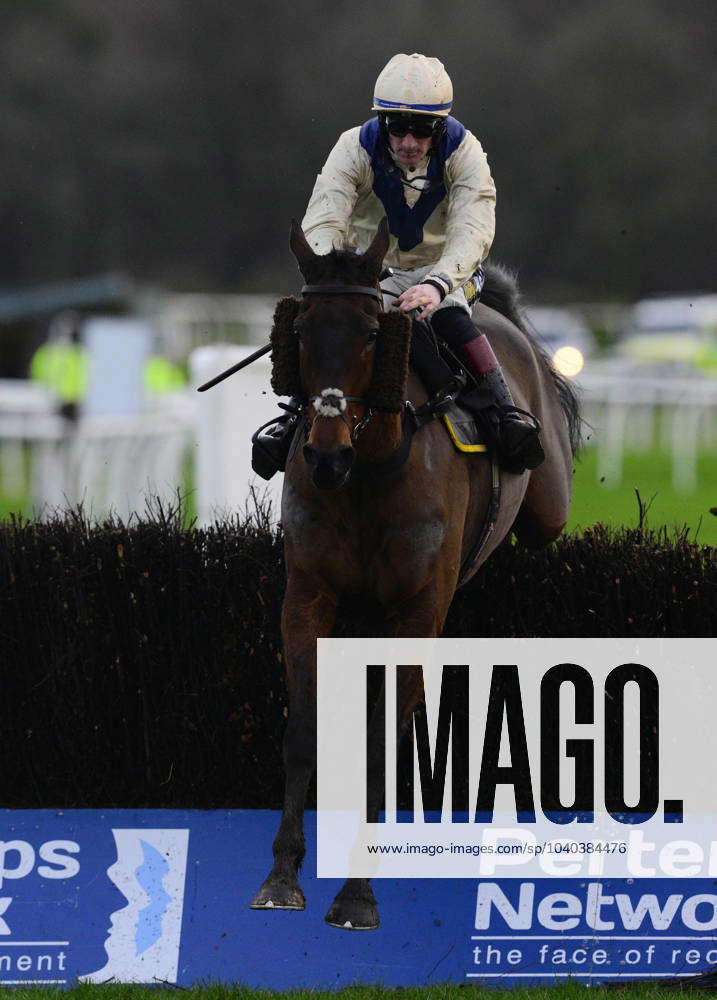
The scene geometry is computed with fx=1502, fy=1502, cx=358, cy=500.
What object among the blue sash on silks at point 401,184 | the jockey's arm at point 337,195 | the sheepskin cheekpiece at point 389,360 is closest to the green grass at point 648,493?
the blue sash on silks at point 401,184

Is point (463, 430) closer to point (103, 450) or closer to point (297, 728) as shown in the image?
point (297, 728)

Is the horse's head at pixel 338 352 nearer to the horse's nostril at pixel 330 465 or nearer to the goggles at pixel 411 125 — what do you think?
the horse's nostril at pixel 330 465

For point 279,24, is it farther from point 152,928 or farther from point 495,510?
point 152,928

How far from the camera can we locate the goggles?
4.19 metres

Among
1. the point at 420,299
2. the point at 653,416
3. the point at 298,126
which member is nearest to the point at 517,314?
the point at 420,299

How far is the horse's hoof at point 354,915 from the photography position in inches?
146

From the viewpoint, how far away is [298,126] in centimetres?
1195

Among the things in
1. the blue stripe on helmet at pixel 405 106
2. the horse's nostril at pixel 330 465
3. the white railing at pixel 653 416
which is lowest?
the horse's nostril at pixel 330 465

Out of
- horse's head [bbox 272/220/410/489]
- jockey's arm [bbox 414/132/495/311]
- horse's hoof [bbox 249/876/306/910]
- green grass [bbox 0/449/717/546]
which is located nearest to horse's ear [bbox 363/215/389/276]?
horse's head [bbox 272/220/410/489]

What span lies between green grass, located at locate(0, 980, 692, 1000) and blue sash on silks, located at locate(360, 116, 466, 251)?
7.19 ft

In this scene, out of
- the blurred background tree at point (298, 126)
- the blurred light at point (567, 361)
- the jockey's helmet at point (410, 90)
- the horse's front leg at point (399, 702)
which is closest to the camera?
the horse's front leg at point (399, 702)

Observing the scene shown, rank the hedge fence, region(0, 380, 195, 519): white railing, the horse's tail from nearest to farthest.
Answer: the hedge fence < the horse's tail < region(0, 380, 195, 519): white railing

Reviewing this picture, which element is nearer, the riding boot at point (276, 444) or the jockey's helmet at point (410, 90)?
the jockey's helmet at point (410, 90)

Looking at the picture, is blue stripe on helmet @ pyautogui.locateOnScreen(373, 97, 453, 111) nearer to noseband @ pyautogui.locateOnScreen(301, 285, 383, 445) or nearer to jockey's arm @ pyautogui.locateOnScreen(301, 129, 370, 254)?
jockey's arm @ pyautogui.locateOnScreen(301, 129, 370, 254)
